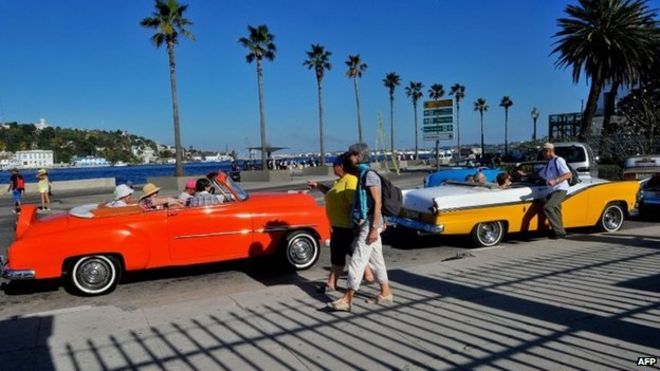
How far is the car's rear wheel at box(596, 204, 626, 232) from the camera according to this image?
9.46 metres

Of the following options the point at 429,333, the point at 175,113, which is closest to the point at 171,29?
the point at 175,113

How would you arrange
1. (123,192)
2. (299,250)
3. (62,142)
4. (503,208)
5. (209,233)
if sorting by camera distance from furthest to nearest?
1. (62,142)
2. (503,208)
3. (123,192)
4. (299,250)
5. (209,233)

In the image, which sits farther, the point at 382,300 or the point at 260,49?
the point at 260,49

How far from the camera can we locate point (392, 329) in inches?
184

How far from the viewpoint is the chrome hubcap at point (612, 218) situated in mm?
9531

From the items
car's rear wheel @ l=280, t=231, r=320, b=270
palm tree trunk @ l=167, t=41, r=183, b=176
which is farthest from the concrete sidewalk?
palm tree trunk @ l=167, t=41, r=183, b=176

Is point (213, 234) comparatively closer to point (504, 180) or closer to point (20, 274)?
point (20, 274)

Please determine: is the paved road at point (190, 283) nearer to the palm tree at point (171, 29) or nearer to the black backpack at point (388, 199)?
the black backpack at point (388, 199)

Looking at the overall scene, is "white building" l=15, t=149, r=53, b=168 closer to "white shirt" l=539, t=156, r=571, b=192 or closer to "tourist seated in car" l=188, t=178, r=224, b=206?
"tourist seated in car" l=188, t=178, r=224, b=206

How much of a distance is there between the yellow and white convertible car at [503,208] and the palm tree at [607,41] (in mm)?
19513

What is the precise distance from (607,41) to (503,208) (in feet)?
71.1

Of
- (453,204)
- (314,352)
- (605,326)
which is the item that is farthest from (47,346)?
(453,204)

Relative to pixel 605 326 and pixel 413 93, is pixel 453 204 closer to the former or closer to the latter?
pixel 605 326

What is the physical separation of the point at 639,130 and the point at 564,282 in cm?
2574
